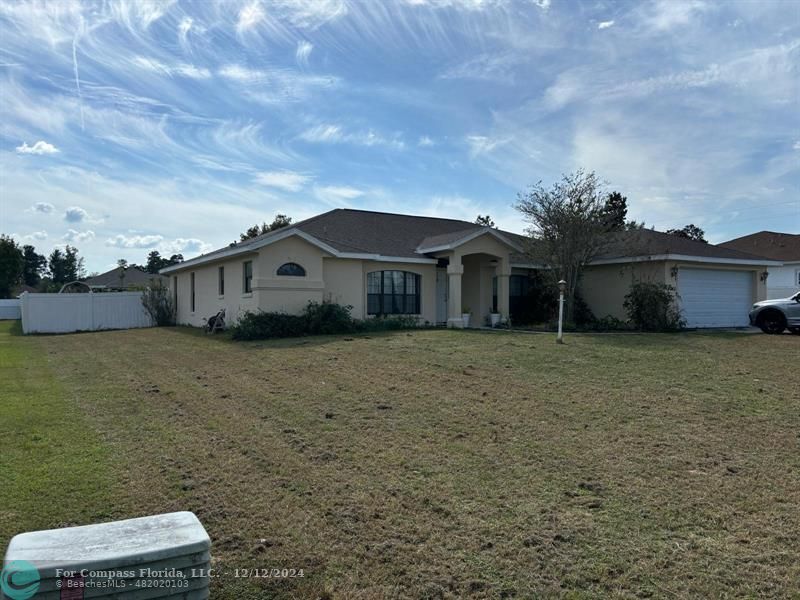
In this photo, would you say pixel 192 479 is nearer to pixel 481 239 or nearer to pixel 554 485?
pixel 554 485

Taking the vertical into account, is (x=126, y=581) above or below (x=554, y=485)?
above

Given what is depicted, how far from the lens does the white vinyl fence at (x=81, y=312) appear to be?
24438 millimetres

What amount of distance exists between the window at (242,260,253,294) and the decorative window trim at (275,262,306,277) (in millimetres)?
1090

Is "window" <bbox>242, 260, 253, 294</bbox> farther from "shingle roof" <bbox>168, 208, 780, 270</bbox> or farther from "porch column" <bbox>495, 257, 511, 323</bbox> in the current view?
"porch column" <bbox>495, 257, 511, 323</bbox>

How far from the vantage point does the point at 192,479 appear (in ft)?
16.7

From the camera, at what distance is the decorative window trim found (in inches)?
720

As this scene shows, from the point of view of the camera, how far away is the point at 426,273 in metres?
21.8

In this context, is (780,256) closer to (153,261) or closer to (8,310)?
(8,310)

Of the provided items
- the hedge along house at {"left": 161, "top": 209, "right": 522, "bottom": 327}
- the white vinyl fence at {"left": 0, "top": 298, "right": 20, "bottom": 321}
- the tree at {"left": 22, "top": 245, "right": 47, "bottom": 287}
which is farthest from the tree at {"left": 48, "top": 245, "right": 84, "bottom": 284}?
the hedge along house at {"left": 161, "top": 209, "right": 522, "bottom": 327}

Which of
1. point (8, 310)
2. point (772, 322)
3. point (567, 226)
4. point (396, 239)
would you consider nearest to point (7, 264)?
point (8, 310)

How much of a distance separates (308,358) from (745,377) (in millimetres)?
8110

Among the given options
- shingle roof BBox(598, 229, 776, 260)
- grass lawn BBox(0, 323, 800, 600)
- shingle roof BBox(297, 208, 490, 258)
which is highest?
shingle roof BBox(297, 208, 490, 258)

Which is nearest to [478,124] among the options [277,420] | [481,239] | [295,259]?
[481,239]

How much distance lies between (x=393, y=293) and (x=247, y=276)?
17.7ft
